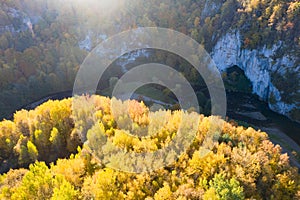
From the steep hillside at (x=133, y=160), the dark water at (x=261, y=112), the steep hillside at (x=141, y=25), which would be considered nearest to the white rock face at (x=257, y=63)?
the steep hillside at (x=141, y=25)

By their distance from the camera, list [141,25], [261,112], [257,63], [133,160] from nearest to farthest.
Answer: [133,160]
[261,112]
[257,63]
[141,25]

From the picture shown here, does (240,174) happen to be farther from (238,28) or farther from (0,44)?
(0,44)

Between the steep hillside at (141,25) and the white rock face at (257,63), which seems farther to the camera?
the steep hillside at (141,25)

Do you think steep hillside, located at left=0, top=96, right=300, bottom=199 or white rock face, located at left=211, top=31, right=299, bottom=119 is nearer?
steep hillside, located at left=0, top=96, right=300, bottom=199

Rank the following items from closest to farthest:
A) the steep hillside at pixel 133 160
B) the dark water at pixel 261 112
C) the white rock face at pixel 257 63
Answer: the steep hillside at pixel 133 160 → the dark water at pixel 261 112 → the white rock face at pixel 257 63

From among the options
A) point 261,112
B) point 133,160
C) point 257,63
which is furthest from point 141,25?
point 133,160

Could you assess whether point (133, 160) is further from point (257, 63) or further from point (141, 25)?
point (141, 25)

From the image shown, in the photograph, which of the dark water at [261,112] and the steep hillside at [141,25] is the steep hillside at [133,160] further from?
the steep hillside at [141,25]

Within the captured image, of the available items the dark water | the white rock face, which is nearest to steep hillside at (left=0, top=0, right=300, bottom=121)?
the white rock face

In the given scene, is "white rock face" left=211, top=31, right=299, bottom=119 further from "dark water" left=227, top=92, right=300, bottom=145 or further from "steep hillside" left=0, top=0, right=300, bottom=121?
"dark water" left=227, top=92, right=300, bottom=145
